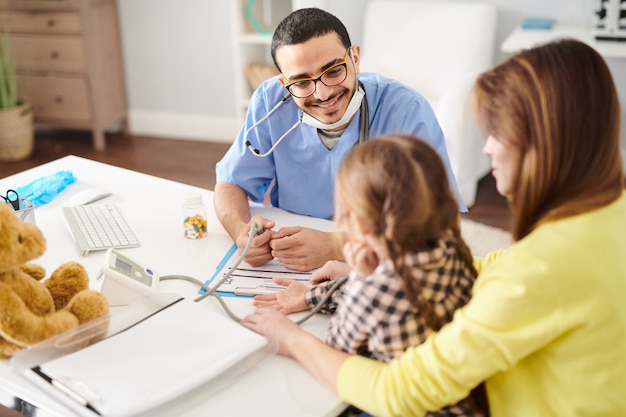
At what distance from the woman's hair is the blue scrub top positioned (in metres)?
0.64

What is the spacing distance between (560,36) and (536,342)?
8.05ft

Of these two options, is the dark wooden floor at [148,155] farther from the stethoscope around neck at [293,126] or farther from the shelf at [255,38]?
the stethoscope around neck at [293,126]

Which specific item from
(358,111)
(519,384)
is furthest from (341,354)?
(358,111)

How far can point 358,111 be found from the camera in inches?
64.6

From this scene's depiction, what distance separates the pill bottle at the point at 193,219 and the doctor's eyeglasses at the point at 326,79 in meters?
0.34

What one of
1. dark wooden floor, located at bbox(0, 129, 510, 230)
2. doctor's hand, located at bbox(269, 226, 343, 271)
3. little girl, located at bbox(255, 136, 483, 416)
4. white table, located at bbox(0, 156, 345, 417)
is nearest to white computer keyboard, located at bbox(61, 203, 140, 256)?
white table, located at bbox(0, 156, 345, 417)

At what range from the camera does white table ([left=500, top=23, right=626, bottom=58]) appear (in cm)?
277

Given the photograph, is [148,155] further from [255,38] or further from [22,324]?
[22,324]

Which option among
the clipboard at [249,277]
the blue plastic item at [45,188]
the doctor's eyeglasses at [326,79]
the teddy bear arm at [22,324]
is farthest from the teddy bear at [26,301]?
the doctor's eyeglasses at [326,79]

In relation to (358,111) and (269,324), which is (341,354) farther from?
(358,111)

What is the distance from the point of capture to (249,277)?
1361 millimetres

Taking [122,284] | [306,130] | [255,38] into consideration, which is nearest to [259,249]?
[122,284]

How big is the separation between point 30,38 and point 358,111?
3060mm

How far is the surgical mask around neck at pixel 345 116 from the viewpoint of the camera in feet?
5.27
